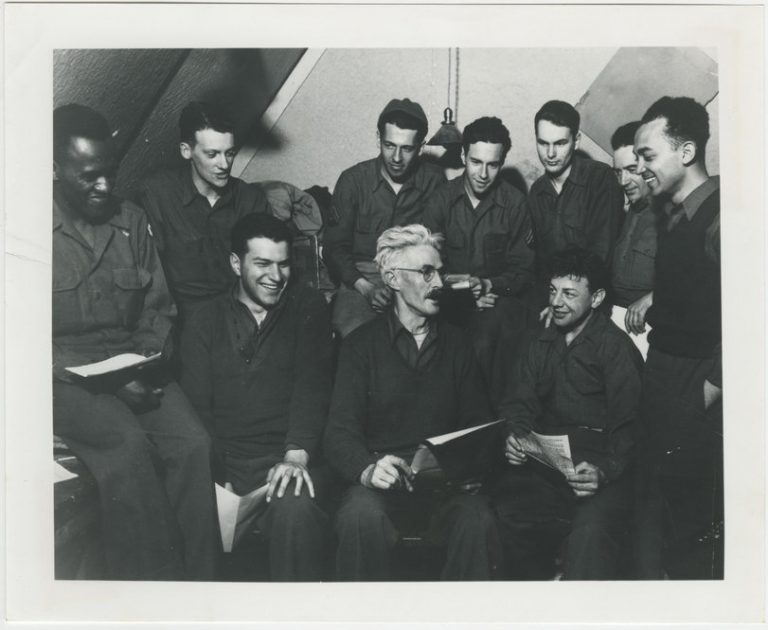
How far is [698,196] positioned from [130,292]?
84.6 inches

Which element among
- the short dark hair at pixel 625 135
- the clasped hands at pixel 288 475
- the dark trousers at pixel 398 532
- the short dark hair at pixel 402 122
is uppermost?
the short dark hair at pixel 402 122

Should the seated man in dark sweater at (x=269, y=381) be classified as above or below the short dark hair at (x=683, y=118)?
below

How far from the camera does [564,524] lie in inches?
137

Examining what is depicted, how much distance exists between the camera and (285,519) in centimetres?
345

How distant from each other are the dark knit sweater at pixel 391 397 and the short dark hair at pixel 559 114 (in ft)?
2.81

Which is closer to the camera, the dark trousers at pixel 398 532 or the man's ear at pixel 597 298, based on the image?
the dark trousers at pixel 398 532

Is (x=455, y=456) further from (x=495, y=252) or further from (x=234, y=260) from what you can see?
(x=234, y=260)

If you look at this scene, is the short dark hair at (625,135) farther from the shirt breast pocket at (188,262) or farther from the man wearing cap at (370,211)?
the shirt breast pocket at (188,262)

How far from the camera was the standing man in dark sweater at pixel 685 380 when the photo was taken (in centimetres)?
349

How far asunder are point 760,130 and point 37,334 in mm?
2754

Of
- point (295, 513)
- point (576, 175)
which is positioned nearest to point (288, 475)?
point (295, 513)

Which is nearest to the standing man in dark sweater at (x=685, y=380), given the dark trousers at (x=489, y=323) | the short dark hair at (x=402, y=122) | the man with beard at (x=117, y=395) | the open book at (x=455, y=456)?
the dark trousers at (x=489, y=323)
